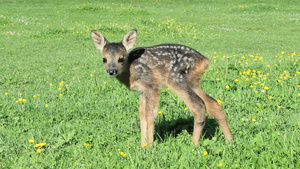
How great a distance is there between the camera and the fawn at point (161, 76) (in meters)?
4.78

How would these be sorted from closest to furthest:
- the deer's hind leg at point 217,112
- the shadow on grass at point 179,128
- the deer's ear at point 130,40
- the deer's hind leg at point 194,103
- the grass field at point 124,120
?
the grass field at point 124,120 < the deer's hind leg at point 194,103 < the deer's hind leg at point 217,112 < the shadow on grass at point 179,128 < the deer's ear at point 130,40

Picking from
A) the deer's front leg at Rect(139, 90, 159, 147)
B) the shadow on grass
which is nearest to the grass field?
the shadow on grass

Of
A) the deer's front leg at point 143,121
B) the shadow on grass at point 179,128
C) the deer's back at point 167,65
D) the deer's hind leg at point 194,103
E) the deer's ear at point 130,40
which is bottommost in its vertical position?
the shadow on grass at point 179,128

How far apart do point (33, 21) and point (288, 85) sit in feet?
71.9

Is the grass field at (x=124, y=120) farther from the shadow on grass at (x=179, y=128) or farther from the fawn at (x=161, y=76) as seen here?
the fawn at (x=161, y=76)

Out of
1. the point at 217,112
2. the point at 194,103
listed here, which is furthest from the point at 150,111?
the point at 217,112

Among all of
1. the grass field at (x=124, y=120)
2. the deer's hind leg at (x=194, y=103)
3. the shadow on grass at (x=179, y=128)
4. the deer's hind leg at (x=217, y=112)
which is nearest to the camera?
the grass field at (x=124, y=120)

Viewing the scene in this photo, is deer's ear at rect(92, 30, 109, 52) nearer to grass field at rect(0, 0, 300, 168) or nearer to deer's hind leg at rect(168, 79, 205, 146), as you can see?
grass field at rect(0, 0, 300, 168)

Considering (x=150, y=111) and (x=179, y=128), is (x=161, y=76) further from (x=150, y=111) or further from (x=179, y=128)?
(x=179, y=128)

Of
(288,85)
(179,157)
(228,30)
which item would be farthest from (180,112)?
(228,30)

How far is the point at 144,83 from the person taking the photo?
5000mm

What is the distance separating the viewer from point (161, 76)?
5.03 meters

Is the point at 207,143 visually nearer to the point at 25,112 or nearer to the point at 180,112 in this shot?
the point at 180,112

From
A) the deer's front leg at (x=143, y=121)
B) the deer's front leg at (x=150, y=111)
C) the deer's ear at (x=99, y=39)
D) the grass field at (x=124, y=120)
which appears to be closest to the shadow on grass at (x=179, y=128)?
the grass field at (x=124, y=120)
